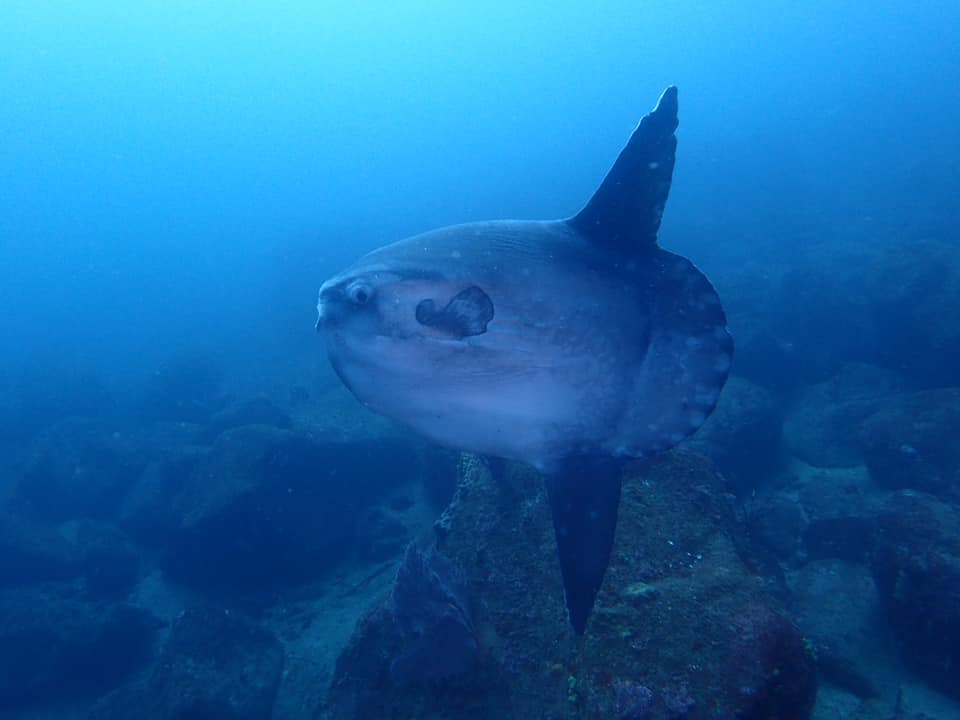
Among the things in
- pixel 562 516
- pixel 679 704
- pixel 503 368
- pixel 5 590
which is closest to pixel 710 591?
pixel 679 704

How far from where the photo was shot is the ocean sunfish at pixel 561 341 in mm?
2373

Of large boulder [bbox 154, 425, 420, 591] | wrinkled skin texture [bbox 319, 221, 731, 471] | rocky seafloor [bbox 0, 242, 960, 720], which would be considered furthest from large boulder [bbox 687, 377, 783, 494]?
large boulder [bbox 154, 425, 420, 591]

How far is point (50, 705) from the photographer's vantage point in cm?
913

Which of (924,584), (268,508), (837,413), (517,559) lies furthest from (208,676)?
(837,413)

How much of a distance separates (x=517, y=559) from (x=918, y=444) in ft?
24.9

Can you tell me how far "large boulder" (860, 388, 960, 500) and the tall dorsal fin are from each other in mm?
7575

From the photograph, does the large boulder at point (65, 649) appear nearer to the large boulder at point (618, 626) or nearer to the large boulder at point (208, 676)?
the large boulder at point (208, 676)

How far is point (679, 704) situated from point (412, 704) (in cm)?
238

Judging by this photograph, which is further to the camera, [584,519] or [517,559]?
[517,559]

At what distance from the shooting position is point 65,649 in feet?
30.2

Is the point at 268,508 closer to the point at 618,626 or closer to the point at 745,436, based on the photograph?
the point at 618,626

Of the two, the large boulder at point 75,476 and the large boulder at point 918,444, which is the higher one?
the large boulder at point 918,444

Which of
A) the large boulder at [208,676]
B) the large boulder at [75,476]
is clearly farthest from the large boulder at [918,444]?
the large boulder at [75,476]

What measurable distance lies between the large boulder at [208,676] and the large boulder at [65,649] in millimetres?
1474
